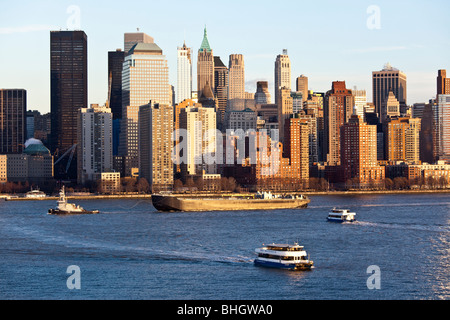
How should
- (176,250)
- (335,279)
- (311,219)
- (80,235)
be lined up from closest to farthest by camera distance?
(335,279)
(176,250)
(80,235)
(311,219)

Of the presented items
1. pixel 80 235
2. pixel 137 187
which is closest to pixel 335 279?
pixel 80 235

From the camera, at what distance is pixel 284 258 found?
158 ft

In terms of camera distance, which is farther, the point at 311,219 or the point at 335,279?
the point at 311,219

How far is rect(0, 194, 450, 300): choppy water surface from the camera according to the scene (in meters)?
40.3

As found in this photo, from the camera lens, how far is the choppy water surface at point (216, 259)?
4031 centimetres

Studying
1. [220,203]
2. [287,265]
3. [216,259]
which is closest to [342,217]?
[220,203]

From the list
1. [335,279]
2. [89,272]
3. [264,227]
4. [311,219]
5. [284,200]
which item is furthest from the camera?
[284,200]

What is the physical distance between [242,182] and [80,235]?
126m

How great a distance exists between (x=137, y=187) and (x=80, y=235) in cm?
11318

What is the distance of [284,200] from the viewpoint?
113938 mm

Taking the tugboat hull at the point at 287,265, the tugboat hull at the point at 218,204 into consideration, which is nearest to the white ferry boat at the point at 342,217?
the tugboat hull at the point at 218,204

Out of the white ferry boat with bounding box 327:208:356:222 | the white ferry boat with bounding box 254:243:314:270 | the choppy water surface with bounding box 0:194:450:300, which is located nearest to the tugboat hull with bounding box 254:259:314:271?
the white ferry boat with bounding box 254:243:314:270

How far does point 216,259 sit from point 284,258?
4.83 metres
